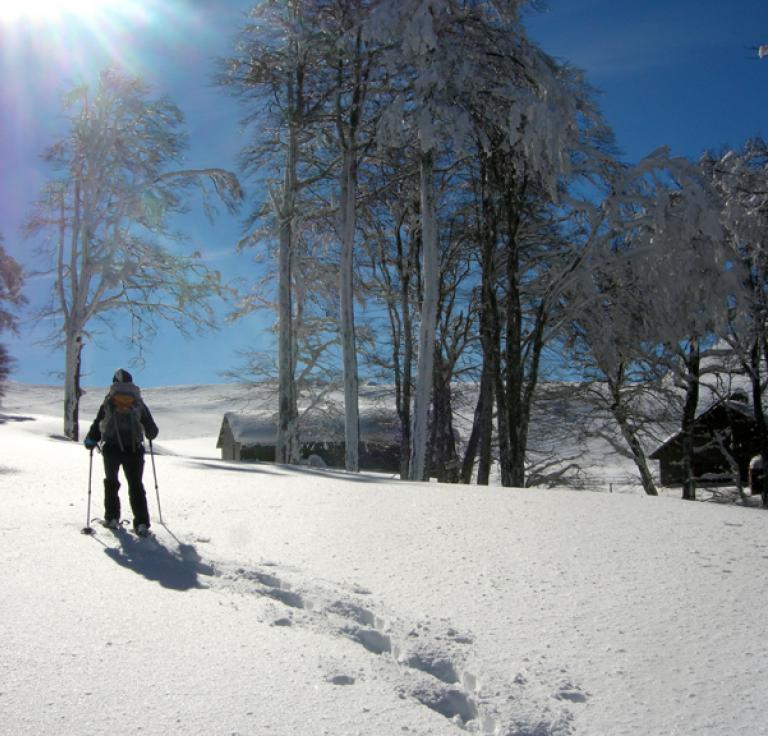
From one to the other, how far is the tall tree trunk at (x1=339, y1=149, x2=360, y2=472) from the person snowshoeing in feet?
20.9

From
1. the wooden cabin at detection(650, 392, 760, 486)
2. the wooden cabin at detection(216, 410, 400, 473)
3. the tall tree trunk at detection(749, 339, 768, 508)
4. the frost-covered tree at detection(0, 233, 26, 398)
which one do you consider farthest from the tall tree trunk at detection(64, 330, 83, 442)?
the wooden cabin at detection(650, 392, 760, 486)

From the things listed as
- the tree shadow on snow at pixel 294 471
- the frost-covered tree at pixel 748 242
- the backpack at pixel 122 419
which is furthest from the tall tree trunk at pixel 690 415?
the backpack at pixel 122 419

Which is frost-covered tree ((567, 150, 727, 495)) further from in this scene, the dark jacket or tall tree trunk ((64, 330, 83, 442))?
tall tree trunk ((64, 330, 83, 442))

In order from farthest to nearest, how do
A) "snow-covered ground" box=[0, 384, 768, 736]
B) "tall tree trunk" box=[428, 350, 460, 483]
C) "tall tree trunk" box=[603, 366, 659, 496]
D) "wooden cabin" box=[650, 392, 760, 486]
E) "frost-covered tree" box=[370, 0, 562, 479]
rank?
"wooden cabin" box=[650, 392, 760, 486] → "tall tree trunk" box=[603, 366, 659, 496] → "tall tree trunk" box=[428, 350, 460, 483] → "frost-covered tree" box=[370, 0, 562, 479] → "snow-covered ground" box=[0, 384, 768, 736]

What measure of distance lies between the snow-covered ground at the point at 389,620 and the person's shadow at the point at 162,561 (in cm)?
3

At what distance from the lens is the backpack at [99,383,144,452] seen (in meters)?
7.31

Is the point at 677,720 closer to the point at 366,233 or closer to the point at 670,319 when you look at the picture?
the point at 670,319

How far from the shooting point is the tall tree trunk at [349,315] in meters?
13.6

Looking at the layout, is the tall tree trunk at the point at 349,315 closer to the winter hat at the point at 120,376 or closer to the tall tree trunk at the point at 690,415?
the winter hat at the point at 120,376

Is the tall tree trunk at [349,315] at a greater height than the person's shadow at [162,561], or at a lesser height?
greater

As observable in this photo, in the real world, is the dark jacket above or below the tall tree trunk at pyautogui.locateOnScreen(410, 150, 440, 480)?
below

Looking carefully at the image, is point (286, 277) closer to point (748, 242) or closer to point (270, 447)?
point (748, 242)

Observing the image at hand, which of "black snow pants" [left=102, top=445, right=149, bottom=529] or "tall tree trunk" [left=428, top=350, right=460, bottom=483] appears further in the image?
"tall tree trunk" [left=428, top=350, right=460, bottom=483]

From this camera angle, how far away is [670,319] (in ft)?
42.2
